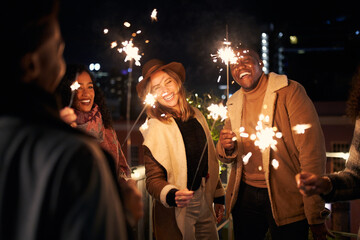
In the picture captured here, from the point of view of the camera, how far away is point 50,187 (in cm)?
91

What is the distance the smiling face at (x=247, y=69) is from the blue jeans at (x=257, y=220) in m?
0.85

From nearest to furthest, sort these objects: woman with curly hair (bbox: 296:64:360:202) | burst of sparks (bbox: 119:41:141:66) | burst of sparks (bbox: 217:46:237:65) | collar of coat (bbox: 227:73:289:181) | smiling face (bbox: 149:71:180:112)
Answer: woman with curly hair (bbox: 296:64:360:202) → collar of coat (bbox: 227:73:289:181) → burst of sparks (bbox: 217:46:237:65) → smiling face (bbox: 149:71:180:112) → burst of sparks (bbox: 119:41:141:66)

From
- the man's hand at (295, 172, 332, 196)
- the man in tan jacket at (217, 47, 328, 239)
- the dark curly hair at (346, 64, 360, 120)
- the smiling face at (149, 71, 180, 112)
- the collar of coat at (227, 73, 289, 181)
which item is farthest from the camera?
the smiling face at (149, 71, 180, 112)

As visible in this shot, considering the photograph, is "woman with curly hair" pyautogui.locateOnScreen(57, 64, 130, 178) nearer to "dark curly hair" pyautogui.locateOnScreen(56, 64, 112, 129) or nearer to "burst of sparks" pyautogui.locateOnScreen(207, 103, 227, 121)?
"dark curly hair" pyautogui.locateOnScreen(56, 64, 112, 129)

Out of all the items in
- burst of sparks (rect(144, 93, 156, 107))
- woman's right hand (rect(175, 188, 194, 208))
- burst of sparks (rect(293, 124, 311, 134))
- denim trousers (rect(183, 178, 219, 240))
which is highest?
burst of sparks (rect(144, 93, 156, 107))

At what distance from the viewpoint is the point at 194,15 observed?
56.5 feet

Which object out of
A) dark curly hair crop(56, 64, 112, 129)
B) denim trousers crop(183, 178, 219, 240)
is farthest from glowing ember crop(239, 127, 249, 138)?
dark curly hair crop(56, 64, 112, 129)

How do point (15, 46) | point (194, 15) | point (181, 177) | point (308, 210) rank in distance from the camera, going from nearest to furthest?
point (15, 46) → point (308, 210) → point (181, 177) → point (194, 15)

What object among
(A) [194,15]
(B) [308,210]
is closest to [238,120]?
(B) [308,210]

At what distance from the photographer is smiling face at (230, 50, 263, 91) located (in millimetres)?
2781

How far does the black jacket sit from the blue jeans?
189 cm

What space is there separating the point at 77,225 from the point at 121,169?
2.03m

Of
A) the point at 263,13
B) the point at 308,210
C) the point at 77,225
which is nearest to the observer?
the point at 77,225

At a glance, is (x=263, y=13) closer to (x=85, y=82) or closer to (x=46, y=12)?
(x=85, y=82)
